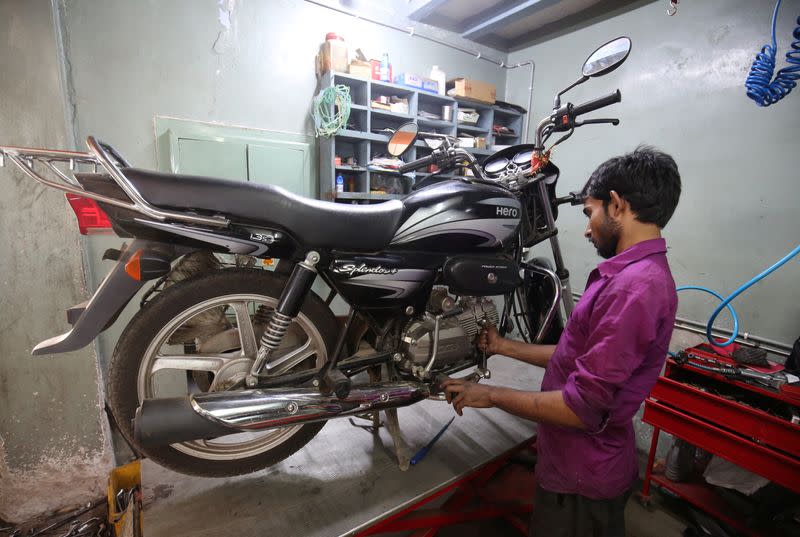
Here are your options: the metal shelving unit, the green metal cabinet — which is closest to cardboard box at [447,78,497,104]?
the metal shelving unit

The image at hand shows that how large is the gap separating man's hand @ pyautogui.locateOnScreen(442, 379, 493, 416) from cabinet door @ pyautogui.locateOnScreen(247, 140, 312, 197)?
191 centimetres

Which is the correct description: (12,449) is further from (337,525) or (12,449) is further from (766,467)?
(766,467)

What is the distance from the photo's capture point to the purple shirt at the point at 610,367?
866 mm

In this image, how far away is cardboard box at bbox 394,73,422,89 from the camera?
2.81 meters

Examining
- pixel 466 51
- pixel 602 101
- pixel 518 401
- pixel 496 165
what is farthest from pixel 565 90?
pixel 466 51

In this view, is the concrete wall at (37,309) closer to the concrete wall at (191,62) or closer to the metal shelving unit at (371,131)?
the concrete wall at (191,62)

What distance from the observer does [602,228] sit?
3.41 ft

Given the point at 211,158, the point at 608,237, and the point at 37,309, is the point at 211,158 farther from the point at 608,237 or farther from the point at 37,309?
A: the point at 608,237

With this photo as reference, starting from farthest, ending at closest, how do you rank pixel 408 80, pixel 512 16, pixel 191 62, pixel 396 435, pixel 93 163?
pixel 512 16, pixel 408 80, pixel 191 62, pixel 396 435, pixel 93 163

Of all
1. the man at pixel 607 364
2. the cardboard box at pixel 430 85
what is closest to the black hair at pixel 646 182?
the man at pixel 607 364

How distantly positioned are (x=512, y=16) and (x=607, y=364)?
3189 millimetres

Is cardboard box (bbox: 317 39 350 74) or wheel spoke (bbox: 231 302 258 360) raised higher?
cardboard box (bbox: 317 39 350 74)

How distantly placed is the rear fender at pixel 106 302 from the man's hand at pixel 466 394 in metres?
0.98

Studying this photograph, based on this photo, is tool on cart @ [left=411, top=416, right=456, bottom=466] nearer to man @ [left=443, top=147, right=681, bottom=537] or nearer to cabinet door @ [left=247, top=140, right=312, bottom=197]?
man @ [left=443, top=147, right=681, bottom=537]
